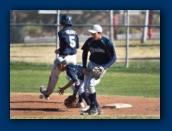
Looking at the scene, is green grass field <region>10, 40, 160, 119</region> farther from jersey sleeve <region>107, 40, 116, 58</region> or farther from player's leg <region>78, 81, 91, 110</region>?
jersey sleeve <region>107, 40, 116, 58</region>

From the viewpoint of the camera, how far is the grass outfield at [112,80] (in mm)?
12562

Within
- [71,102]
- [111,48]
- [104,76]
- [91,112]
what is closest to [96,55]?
[111,48]

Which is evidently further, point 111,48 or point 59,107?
point 59,107

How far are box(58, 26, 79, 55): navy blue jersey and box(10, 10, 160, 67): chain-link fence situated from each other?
5.37 metres

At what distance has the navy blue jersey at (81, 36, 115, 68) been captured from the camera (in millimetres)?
9406

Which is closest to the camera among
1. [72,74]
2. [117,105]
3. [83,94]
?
[83,94]

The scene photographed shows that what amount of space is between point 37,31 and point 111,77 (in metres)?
6.51

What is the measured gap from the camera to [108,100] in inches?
442

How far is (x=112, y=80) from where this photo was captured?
14.2 m

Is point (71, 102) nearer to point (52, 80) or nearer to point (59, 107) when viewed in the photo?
point (59, 107)

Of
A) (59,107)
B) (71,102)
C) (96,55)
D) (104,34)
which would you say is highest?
(104,34)

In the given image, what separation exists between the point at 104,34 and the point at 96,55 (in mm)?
11540

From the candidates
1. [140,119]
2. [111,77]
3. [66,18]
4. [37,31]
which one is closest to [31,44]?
[37,31]

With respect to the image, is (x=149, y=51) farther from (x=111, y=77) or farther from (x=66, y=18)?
(x=66, y=18)
